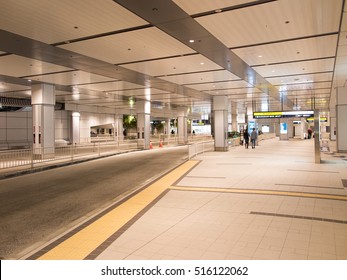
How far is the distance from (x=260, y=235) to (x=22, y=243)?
4.02 meters

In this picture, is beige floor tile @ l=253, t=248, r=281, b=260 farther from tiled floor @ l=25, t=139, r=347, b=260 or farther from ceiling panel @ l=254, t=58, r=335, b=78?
ceiling panel @ l=254, t=58, r=335, b=78

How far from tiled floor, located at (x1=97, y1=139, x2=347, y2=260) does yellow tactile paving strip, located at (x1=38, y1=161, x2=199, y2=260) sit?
310mm

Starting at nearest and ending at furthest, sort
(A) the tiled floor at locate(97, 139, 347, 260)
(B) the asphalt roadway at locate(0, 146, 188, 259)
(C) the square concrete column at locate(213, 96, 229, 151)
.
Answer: (A) the tiled floor at locate(97, 139, 347, 260), (B) the asphalt roadway at locate(0, 146, 188, 259), (C) the square concrete column at locate(213, 96, 229, 151)

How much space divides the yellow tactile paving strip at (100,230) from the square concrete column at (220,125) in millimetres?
14676

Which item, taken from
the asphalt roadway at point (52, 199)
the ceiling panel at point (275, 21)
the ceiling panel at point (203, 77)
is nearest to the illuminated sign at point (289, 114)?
the ceiling panel at point (203, 77)

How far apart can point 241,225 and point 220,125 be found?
18.3 metres

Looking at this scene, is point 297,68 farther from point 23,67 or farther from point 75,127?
point 75,127

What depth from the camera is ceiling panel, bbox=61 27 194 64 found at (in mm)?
9172

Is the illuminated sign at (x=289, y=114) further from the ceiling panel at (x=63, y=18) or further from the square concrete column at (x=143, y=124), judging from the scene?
the ceiling panel at (x=63, y=18)

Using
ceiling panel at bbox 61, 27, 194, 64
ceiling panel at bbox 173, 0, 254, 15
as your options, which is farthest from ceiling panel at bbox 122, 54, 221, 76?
ceiling panel at bbox 173, 0, 254, 15

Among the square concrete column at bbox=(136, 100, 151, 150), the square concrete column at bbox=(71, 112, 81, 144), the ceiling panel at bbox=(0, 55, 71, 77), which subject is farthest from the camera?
the square concrete column at bbox=(71, 112, 81, 144)

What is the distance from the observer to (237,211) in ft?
21.9

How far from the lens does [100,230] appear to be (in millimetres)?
5660

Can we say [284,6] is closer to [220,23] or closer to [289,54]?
[220,23]
